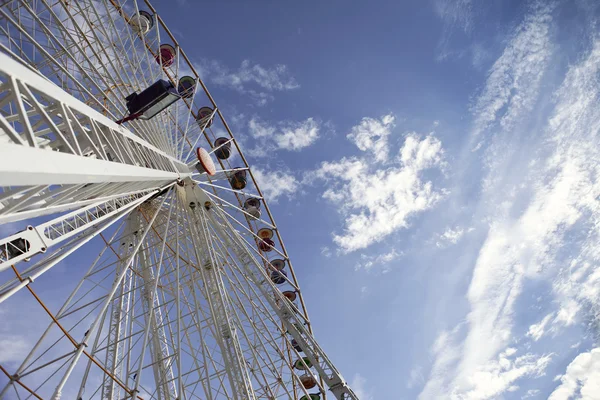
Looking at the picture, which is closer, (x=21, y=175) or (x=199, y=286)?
(x=21, y=175)

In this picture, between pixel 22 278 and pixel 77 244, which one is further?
pixel 77 244

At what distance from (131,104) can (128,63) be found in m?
4.15

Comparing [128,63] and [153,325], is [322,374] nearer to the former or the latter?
[153,325]

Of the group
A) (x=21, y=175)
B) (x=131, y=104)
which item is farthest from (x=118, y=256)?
(x=21, y=175)

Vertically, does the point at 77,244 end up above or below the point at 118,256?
below

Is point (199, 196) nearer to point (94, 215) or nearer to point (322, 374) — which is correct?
point (94, 215)

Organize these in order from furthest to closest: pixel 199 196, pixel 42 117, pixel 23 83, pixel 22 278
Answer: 1. pixel 199 196
2. pixel 22 278
3. pixel 42 117
4. pixel 23 83

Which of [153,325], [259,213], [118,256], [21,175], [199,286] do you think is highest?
[259,213]

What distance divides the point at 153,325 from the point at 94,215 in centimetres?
399

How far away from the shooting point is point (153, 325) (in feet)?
40.4

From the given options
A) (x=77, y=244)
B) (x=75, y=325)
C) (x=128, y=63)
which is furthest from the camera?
(x=128, y=63)

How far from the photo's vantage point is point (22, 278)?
7.24 metres

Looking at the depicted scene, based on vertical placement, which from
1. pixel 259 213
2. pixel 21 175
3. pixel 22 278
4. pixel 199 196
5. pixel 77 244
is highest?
pixel 259 213

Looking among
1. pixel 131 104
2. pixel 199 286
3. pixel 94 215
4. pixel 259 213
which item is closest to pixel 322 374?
pixel 199 286
